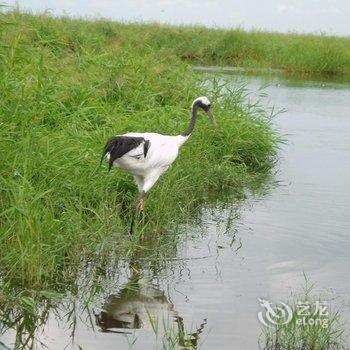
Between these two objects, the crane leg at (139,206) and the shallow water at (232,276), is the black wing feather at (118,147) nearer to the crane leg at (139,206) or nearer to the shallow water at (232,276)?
the crane leg at (139,206)

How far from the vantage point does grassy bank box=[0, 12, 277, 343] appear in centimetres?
600

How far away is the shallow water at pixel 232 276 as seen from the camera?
18.0 ft

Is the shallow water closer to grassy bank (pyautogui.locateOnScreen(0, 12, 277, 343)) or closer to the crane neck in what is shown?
grassy bank (pyautogui.locateOnScreen(0, 12, 277, 343))

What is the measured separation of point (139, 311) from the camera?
19.2 ft

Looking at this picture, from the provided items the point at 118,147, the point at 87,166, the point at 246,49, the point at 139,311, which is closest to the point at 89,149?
the point at 87,166

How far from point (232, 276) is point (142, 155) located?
1459 millimetres

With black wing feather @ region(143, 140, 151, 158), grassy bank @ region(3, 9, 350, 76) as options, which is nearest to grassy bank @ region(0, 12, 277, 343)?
black wing feather @ region(143, 140, 151, 158)

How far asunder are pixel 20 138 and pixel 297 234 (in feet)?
9.33

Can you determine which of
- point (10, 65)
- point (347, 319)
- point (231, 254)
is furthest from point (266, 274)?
point (10, 65)

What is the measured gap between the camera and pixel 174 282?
256 inches

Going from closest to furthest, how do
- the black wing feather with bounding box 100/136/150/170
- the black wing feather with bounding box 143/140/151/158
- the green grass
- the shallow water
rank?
the green grass < the shallow water < the black wing feather with bounding box 100/136/150/170 < the black wing feather with bounding box 143/140/151/158

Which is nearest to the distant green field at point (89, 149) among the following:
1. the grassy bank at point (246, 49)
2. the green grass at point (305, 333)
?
the green grass at point (305, 333)

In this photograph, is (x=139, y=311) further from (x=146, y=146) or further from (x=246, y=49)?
(x=246, y=49)

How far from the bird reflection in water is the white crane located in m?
1.31
